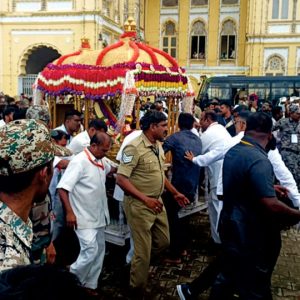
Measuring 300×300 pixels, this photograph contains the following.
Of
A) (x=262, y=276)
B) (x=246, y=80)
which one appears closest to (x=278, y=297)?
(x=262, y=276)

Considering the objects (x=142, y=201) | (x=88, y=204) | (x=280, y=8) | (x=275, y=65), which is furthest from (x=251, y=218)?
(x=280, y=8)

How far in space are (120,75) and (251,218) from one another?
3.79m

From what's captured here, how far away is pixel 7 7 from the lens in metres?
20.1

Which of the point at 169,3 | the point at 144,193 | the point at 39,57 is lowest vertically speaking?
the point at 144,193

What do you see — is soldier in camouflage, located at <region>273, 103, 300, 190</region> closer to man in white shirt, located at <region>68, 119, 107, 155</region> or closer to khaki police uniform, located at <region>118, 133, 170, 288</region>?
man in white shirt, located at <region>68, 119, 107, 155</region>

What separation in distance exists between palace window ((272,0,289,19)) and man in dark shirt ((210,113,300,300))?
24923mm

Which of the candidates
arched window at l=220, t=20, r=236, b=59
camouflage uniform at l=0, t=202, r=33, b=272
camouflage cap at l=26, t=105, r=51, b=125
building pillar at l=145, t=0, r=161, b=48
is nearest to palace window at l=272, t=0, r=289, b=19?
arched window at l=220, t=20, r=236, b=59

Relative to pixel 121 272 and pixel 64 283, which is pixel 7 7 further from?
pixel 64 283

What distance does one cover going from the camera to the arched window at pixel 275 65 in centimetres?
2598

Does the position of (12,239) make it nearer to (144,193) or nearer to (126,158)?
(126,158)

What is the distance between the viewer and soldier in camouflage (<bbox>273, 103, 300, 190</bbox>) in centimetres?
718

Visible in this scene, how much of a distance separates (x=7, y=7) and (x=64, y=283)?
2146 centimetres

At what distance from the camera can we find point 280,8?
2561 centimetres

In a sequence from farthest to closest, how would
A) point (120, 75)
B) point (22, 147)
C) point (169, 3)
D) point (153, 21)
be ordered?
point (153, 21), point (169, 3), point (120, 75), point (22, 147)
